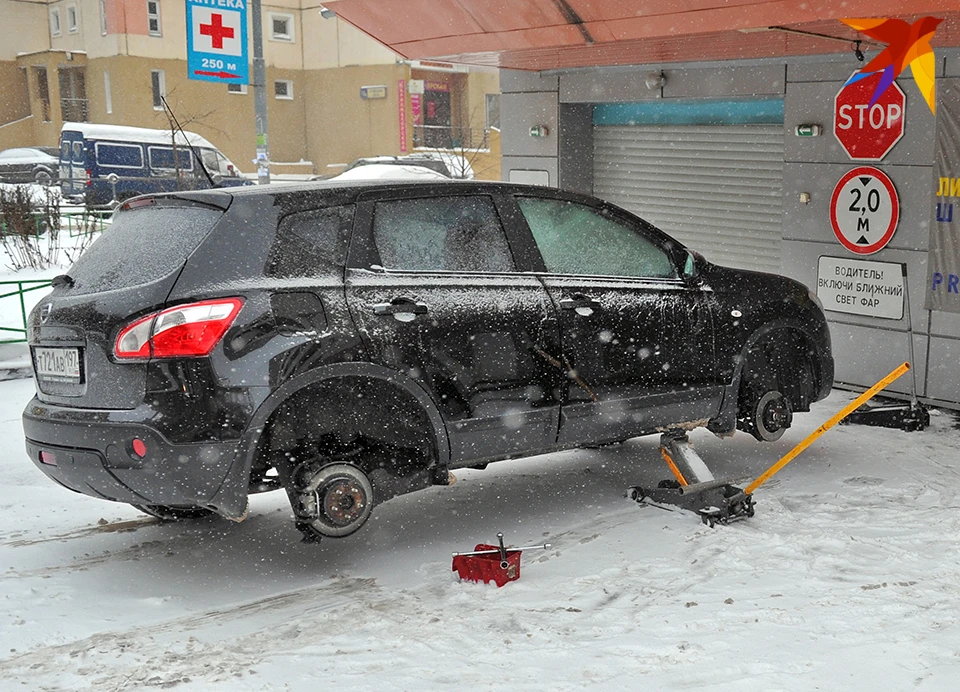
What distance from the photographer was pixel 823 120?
916 centimetres

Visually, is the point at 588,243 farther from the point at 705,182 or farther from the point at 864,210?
the point at 705,182

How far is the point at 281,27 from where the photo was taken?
46844 mm

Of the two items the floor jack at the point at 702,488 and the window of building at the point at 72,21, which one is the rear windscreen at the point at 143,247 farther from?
the window of building at the point at 72,21

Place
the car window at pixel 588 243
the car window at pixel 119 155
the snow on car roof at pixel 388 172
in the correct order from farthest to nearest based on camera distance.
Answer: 1. the car window at pixel 119 155
2. the snow on car roof at pixel 388 172
3. the car window at pixel 588 243

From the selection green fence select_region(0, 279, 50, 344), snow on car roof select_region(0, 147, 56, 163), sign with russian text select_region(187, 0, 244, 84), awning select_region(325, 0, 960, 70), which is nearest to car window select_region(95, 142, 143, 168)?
Result: snow on car roof select_region(0, 147, 56, 163)

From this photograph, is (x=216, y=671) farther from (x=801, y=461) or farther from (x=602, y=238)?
(x=801, y=461)

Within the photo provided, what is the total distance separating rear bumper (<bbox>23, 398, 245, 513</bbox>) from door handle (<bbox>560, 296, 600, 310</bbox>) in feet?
6.29

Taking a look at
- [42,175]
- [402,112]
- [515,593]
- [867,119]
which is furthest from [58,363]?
[402,112]

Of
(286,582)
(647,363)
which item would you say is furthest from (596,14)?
(286,582)

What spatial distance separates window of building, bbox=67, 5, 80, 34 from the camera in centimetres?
4388

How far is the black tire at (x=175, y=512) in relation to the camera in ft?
18.9

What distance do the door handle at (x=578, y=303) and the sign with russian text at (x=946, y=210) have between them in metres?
3.90

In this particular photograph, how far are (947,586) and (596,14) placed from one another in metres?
5.14

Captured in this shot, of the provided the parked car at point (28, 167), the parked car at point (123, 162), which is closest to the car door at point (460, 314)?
the parked car at point (123, 162)
